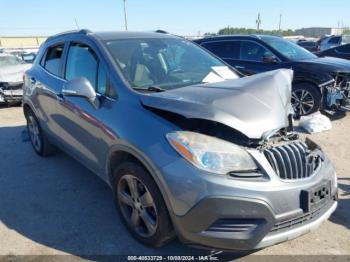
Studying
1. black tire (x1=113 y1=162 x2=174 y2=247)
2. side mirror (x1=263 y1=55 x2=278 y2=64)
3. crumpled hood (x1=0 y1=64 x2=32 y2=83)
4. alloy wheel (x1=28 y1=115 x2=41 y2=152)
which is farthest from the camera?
crumpled hood (x1=0 y1=64 x2=32 y2=83)

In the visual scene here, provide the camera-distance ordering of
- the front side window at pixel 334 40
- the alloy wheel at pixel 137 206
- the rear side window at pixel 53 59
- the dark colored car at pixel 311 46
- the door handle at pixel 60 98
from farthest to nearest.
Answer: the front side window at pixel 334 40 → the dark colored car at pixel 311 46 → the rear side window at pixel 53 59 → the door handle at pixel 60 98 → the alloy wheel at pixel 137 206

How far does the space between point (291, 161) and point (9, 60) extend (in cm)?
1065

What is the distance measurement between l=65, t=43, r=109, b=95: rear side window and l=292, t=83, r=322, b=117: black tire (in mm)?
4755

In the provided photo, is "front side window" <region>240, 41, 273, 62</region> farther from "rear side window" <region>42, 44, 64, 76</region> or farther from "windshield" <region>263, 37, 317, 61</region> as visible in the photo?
"rear side window" <region>42, 44, 64, 76</region>

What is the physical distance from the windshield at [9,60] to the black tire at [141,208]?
9.17 metres

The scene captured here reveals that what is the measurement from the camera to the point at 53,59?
452cm

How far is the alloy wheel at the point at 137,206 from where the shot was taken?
2740mm

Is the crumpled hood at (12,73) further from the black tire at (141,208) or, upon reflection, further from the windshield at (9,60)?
the black tire at (141,208)

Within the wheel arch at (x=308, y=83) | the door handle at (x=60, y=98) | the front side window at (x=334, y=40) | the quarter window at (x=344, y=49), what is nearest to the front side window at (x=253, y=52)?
the wheel arch at (x=308, y=83)

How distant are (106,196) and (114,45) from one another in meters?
1.67

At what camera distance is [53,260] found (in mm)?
2846

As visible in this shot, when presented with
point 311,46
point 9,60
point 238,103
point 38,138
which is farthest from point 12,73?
point 311,46

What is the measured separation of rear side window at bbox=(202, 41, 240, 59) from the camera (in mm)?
8097

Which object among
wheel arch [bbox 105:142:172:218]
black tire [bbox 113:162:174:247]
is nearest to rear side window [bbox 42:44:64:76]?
wheel arch [bbox 105:142:172:218]
